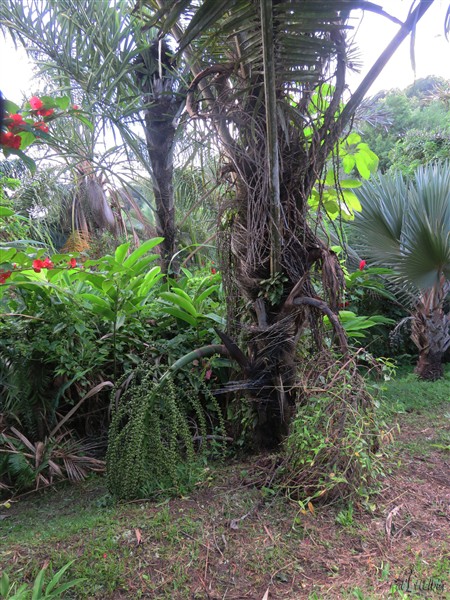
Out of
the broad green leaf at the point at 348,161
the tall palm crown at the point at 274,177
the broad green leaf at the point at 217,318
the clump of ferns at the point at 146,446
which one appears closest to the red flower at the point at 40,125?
the tall palm crown at the point at 274,177

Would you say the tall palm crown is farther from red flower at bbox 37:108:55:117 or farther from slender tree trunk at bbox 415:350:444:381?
slender tree trunk at bbox 415:350:444:381

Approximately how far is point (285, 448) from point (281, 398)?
11.2 inches

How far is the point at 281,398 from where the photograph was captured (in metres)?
2.58

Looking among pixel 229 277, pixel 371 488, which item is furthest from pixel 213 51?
pixel 371 488

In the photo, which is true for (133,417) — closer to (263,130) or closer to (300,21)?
(263,130)

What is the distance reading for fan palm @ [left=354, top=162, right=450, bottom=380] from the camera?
14.9 feet

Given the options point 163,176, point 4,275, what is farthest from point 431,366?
point 4,275

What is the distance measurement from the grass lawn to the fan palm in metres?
2.59

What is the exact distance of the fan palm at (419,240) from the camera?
4547 millimetres

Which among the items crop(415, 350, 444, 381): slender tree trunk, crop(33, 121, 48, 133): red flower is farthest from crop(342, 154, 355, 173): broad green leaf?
crop(415, 350, 444, 381): slender tree trunk

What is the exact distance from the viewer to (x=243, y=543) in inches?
76.9

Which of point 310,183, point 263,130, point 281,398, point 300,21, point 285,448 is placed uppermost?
point 300,21

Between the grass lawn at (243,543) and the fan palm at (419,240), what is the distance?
259 cm

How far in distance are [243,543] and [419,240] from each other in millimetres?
3619
